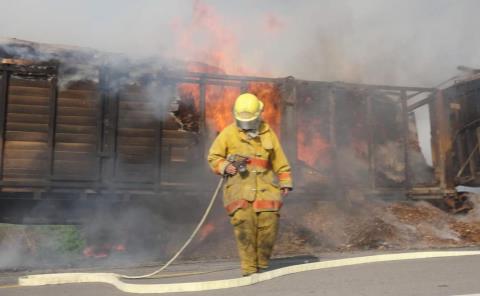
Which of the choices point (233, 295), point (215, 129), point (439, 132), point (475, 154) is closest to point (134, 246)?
point (215, 129)

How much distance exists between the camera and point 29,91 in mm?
7074

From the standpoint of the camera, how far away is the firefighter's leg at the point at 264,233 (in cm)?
422

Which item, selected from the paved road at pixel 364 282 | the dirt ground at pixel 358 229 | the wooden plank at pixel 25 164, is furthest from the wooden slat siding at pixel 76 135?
the paved road at pixel 364 282

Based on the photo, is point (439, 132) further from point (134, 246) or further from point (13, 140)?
point (13, 140)

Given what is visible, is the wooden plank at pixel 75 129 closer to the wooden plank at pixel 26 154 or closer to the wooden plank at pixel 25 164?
the wooden plank at pixel 26 154

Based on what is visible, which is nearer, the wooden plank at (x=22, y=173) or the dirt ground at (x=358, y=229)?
the wooden plank at (x=22, y=173)

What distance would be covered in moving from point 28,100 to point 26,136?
58 centimetres

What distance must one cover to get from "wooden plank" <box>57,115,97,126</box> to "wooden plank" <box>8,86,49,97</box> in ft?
1.49

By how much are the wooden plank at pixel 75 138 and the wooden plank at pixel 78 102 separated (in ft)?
1.56

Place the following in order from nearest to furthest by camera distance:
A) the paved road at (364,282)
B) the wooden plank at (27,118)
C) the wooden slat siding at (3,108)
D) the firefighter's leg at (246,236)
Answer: the paved road at (364,282), the firefighter's leg at (246,236), the wooden slat siding at (3,108), the wooden plank at (27,118)

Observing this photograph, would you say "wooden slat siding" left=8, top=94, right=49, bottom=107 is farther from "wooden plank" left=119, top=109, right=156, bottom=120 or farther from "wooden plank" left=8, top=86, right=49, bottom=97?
"wooden plank" left=119, top=109, right=156, bottom=120

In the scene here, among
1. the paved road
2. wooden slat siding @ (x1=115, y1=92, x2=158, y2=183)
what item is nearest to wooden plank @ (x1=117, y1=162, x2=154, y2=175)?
wooden slat siding @ (x1=115, y1=92, x2=158, y2=183)

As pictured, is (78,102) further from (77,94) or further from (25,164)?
(25,164)

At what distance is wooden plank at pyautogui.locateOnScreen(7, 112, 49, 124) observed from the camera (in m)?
6.97
